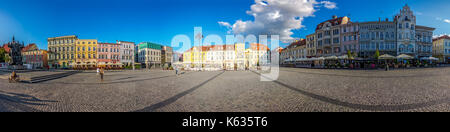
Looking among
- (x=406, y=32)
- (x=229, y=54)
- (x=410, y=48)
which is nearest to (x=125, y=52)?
(x=229, y=54)

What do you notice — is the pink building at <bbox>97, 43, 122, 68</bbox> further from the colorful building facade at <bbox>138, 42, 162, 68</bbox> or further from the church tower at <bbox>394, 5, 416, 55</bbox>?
the church tower at <bbox>394, 5, 416, 55</bbox>

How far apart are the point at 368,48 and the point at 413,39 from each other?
18.6 ft

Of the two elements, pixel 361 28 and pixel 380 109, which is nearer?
pixel 380 109

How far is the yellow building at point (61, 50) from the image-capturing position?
117ft

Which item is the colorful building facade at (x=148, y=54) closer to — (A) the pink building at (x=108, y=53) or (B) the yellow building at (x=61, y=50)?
(A) the pink building at (x=108, y=53)

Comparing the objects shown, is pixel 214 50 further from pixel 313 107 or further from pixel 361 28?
pixel 313 107

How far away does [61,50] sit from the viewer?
36.1 meters

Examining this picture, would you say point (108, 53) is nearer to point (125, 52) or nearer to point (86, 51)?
point (125, 52)

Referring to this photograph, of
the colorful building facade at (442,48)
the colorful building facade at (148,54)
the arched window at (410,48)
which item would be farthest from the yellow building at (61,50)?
the colorful building facade at (442,48)

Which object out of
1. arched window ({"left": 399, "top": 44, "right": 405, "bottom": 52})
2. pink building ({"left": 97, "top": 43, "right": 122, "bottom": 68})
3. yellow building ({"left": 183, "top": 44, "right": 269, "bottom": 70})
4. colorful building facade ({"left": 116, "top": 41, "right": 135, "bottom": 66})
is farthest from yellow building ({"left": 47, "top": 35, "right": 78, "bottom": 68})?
arched window ({"left": 399, "top": 44, "right": 405, "bottom": 52})
